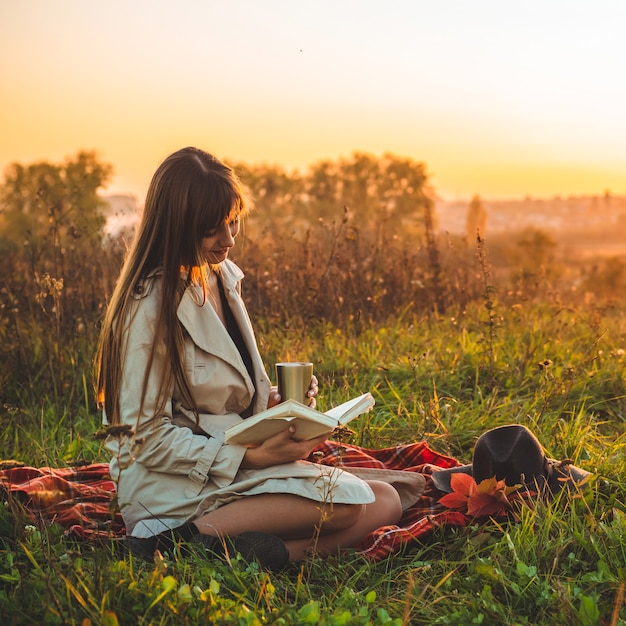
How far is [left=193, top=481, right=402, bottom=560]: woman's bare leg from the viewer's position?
2.67m

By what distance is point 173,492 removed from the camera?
2752 millimetres

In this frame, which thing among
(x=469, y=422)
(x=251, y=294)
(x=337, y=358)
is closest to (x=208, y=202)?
(x=469, y=422)

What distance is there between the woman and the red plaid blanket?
0.51 feet

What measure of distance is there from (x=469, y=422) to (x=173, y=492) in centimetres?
188

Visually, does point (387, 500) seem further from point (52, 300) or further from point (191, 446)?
point (52, 300)

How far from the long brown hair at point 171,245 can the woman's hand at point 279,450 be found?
0.28m

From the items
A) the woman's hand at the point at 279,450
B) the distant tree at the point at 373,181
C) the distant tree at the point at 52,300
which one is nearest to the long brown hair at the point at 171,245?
the woman's hand at the point at 279,450

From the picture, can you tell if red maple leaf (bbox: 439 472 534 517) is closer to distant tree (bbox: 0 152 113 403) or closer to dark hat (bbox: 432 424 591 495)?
dark hat (bbox: 432 424 591 495)

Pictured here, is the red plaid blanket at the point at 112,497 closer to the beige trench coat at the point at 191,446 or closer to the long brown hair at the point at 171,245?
the beige trench coat at the point at 191,446

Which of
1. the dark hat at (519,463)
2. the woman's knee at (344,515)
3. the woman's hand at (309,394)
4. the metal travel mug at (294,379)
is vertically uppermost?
the metal travel mug at (294,379)

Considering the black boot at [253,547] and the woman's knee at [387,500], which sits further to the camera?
the woman's knee at [387,500]

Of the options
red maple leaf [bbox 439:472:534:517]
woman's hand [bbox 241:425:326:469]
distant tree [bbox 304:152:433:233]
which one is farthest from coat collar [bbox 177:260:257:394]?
distant tree [bbox 304:152:433:233]

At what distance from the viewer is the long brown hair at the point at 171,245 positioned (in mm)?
2672

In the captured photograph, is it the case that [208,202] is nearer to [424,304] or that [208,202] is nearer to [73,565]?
[73,565]
